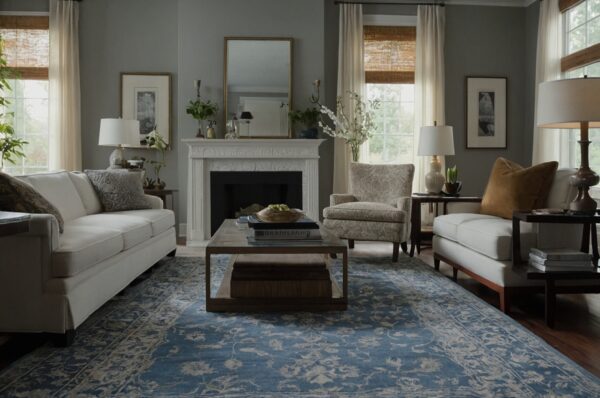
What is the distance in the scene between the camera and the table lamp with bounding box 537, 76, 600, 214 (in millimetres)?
3041

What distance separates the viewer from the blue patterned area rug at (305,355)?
6.47ft

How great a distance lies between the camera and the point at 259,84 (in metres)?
6.16

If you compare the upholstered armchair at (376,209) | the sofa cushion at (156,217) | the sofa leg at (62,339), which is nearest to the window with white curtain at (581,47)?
the upholstered armchair at (376,209)

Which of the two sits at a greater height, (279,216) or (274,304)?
(279,216)

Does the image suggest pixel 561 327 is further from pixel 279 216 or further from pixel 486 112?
pixel 486 112

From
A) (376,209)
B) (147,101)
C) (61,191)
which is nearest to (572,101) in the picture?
(376,209)

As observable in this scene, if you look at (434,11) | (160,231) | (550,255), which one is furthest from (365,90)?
(550,255)

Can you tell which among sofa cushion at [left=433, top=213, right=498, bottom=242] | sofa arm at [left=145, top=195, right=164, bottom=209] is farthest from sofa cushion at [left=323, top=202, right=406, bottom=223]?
sofa arm at [left=145, top=195, right=164, bottom=209]

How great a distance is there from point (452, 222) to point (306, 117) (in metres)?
2.59

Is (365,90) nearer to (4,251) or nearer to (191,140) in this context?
(191,140)

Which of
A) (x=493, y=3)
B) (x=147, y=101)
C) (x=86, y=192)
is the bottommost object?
(x=86, y=192)

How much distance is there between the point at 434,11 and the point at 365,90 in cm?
129

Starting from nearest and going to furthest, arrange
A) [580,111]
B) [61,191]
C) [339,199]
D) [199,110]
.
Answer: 1. [580,111]
2. [61,191]
3. [339,199]
4. [199,110]

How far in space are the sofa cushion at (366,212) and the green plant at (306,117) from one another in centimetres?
154
